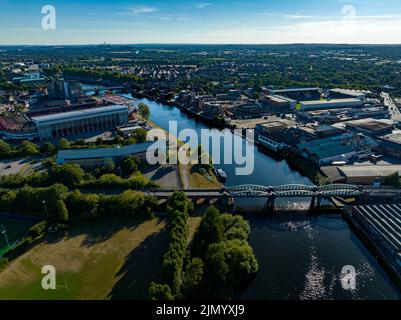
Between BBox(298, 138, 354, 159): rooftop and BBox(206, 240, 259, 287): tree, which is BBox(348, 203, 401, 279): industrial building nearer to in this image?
BBox(206, 240, 259, 287): tree

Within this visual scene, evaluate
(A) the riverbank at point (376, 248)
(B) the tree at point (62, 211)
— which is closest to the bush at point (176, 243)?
(B) the tree at point (62, 211)

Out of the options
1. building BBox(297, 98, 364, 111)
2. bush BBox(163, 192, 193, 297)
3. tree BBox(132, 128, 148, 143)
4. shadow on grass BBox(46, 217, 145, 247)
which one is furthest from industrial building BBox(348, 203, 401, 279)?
building BBox(297, 98, 364, 111)

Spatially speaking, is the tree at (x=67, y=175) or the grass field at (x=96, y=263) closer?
the grass field at (x=96, y=263)

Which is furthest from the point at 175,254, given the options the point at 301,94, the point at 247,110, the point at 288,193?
the point at 301,94

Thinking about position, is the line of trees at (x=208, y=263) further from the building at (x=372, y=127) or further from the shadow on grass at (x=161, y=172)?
the building at (x=372, y=127)

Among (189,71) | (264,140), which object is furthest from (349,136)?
(189,71)
